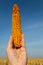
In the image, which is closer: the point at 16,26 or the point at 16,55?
the point at 16,26

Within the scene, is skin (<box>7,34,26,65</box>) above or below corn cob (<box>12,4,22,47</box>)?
below

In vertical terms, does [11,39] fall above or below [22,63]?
above

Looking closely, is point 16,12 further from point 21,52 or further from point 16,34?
point 21,52

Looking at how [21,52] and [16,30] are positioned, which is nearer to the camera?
[16,30]

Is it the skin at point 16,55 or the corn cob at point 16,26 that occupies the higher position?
the corn cob at point 16,26

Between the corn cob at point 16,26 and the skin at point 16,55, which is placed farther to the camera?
the skin at point 16,55

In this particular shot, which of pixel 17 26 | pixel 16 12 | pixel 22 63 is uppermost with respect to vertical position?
pixel 16 12

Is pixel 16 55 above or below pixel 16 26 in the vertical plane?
below

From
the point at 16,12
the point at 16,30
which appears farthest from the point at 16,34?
the point at 16,12
